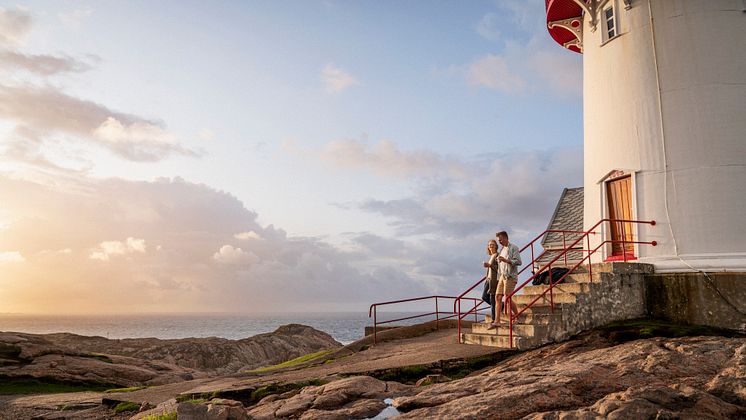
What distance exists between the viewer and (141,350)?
27484mm

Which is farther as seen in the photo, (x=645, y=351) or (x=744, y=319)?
(x=744, y=319)

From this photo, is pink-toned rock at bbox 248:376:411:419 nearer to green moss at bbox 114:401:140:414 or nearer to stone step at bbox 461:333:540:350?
green moss at bbox 114:401:140:414

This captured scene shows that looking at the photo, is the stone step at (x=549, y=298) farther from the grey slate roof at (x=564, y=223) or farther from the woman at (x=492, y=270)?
the grey slate roof at (x=564, y=223)

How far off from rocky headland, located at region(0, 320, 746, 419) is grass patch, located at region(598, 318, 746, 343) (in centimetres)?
2

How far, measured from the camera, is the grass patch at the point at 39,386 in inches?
634

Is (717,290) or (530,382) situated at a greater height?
(717,290)

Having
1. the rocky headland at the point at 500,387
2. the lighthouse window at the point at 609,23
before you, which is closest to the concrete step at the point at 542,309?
the rocky headland at the point at 500,387

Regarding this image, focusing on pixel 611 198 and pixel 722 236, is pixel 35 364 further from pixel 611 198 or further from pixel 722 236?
pixel 722 236

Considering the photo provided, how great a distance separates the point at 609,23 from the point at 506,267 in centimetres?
835

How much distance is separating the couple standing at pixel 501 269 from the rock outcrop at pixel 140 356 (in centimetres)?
1213

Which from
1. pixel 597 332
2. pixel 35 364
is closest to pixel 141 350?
pixel 35 364

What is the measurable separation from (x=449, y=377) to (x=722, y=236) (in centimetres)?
773

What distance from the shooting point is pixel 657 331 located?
37.1ft

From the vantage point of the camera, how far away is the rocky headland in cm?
709
